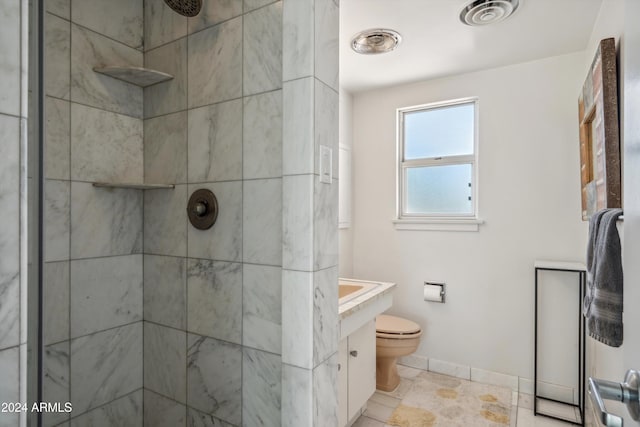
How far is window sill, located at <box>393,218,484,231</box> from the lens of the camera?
8.81 feet

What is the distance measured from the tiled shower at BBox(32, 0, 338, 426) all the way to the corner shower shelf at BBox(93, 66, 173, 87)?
0.12 feet

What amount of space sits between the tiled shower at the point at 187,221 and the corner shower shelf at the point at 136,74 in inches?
1.4

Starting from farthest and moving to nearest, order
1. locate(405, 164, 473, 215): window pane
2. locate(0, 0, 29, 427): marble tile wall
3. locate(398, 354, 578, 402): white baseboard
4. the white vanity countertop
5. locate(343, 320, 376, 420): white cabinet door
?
locate(405, 164, 473, 215): window pane < locate(398, 354, 578, 402): white baseboard < locate(343, 320, 376, 420): white cabinet door < the white vanity countertop < locate(0, 0, 29, 427): marble tile wall

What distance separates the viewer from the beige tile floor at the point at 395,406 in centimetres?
214

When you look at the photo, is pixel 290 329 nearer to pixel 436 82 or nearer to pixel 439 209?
pixel 439 209

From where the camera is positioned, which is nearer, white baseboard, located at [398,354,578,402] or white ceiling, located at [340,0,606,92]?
white ceiling, located at [340,0,606,92]

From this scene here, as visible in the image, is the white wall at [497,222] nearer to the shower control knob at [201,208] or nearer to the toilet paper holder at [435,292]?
the toilet paper holder at [435,292]

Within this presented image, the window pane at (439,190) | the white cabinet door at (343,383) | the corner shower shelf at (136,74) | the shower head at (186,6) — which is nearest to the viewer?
the shower head at (186,6)

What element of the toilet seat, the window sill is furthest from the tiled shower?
the window sill

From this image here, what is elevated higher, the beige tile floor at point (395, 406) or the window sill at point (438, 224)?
the window sill at point (438, 224)

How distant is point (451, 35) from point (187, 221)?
1.90 m

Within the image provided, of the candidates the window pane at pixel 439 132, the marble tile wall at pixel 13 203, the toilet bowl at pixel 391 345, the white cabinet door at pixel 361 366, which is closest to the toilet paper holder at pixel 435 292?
the toilet bowl at pixel 391 345

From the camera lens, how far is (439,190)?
290cm

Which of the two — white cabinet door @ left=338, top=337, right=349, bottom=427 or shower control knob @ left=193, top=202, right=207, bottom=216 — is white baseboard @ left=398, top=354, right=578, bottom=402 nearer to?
white cabinet door @ left=338, top=337, right=349, bottom=427
